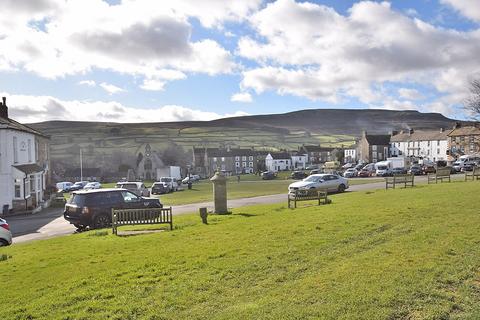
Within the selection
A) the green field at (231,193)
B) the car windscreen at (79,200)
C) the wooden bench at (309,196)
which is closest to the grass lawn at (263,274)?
the car windscreen at (79,200)

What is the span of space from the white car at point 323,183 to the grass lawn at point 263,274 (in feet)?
50.2

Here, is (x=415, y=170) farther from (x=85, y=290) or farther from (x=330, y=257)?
(x=85, y=290)

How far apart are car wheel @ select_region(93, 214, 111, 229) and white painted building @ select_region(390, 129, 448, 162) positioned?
94.5m

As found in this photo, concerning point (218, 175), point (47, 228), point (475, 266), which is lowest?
point (47, 228)

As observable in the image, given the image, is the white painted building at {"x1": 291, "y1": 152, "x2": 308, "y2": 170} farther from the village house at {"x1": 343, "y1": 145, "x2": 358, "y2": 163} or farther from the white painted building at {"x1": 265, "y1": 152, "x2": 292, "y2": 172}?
the village house at {"x1": 343, "y1": 145, "x2": 358, "y2": 163}

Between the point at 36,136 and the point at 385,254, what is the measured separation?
41.4 meters

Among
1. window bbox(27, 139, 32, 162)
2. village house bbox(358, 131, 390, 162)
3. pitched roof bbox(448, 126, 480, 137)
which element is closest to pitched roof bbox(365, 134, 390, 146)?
village house bbox(358, 131, 390, 162)

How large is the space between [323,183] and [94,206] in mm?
17119

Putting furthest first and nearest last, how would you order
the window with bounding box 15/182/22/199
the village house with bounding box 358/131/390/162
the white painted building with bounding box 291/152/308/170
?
the white painted building with bounding box 291/152/308/170
the village house with bounding box 358/131/390/162
the window with bounding box 15/182/22/199

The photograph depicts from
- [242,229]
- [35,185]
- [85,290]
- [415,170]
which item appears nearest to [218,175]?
[242,229]

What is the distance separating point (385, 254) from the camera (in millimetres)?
9633

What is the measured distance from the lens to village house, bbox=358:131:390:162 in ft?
363

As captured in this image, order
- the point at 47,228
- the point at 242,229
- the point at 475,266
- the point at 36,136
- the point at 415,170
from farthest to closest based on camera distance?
1. the point at 415,170
2. the point at 36,136
3. the point at 47,228
4. the point at 242,229
5. the point at 475,266

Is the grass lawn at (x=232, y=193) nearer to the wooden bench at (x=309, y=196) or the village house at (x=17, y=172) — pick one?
the village house at (x=17, y=172)
